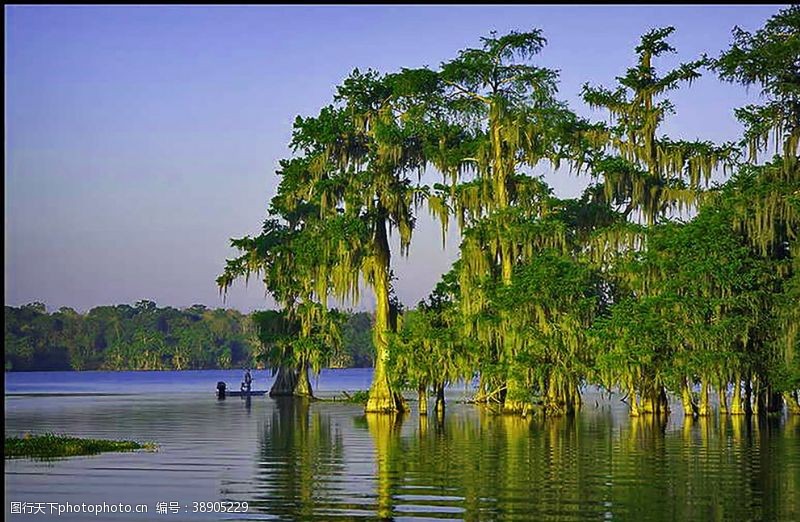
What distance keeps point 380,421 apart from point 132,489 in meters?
20.0

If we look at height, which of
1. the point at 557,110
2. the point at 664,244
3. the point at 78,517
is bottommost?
the point at 78,517

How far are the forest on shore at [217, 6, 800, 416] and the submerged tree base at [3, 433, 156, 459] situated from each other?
48.9 feet

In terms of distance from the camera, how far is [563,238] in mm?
40562

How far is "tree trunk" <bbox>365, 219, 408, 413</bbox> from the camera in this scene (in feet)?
143

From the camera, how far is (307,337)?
50969 millimetres

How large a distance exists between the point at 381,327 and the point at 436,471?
837 inches

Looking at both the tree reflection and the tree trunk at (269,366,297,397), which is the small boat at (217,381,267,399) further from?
the tree reflection

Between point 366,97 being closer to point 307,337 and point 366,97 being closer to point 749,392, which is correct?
point 307,337

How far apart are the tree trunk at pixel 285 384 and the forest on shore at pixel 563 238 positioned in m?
14.2

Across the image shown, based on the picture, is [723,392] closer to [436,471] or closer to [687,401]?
A: [687,401]

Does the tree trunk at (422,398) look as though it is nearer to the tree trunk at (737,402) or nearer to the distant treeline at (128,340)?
the tree trunk at (737,402)

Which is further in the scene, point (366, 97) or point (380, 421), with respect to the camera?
point (366, 97)

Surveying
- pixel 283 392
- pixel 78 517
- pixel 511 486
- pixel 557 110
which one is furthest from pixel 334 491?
pixel 283 392

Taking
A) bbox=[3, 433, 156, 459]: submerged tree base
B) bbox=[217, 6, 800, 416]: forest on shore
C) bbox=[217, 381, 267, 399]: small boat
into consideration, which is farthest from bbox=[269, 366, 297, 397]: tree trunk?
bbox=[3, 433, 156, 459]: submerged tree base
